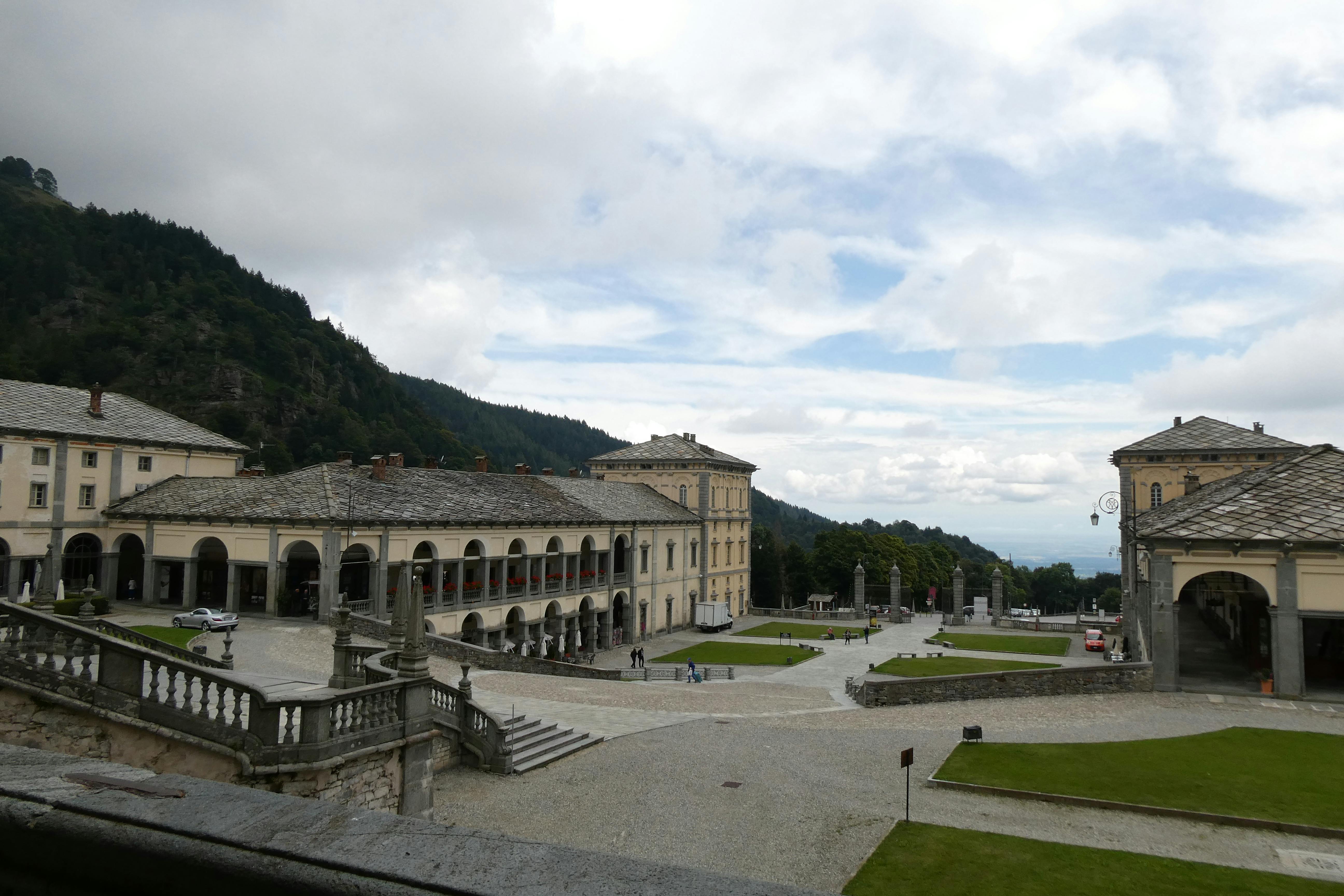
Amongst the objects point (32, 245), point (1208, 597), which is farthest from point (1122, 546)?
point (32, 245)

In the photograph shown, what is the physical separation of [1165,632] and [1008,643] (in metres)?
24.2

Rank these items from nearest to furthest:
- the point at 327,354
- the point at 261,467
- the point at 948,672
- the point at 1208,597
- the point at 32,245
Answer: the point at 948,672 < the point at 261,467 < the point at 1208,597 < the point at 32,245 < the point at 327,354

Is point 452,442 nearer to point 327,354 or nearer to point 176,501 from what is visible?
point 327,354

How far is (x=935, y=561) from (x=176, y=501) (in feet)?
296

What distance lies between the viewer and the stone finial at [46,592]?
13625mm

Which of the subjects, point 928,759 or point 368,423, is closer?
point 928,759

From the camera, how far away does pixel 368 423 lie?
12300cm

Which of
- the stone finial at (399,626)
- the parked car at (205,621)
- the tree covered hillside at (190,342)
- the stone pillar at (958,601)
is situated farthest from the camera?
the tree covered hillside at (190,342)

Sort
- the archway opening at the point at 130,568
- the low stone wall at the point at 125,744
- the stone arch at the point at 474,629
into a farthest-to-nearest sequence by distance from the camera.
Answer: the stone arch at the point at 474,629
the archway opening at the point at 130,568
the low stone wall at the point at 125,744

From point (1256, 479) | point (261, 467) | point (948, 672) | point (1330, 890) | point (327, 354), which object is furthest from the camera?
point (327, 354)

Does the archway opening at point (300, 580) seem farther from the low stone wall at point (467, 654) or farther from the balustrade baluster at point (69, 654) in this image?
the balustrade baluster at point (69, 654)

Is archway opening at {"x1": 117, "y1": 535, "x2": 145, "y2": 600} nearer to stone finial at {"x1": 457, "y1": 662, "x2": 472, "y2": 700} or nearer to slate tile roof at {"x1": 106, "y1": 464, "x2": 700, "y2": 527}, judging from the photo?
slate tile roof at {"x1": 106, "y1": 464, "x2": 700, "y2": 527}

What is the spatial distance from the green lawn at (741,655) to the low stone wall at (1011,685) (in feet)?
48.9

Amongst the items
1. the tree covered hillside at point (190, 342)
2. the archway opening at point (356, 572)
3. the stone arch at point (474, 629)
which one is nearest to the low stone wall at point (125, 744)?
the archway opening at point (356, 572)
